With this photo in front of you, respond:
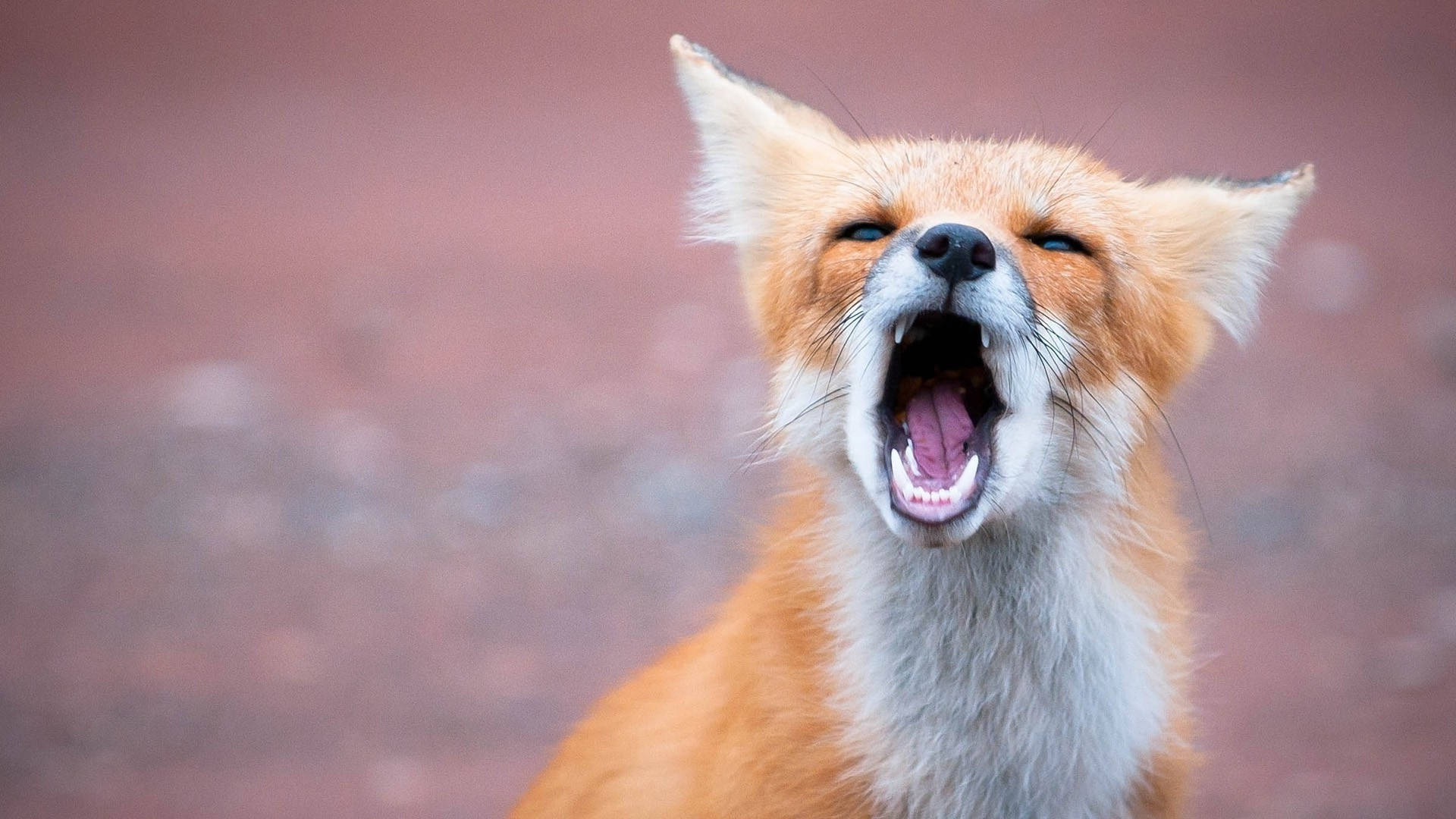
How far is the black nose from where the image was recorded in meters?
2.87

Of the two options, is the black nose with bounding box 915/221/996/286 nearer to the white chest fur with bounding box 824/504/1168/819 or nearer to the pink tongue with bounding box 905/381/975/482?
the pink tongue with bounding box 905/381/975/482

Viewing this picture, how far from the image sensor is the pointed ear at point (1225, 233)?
3.51m

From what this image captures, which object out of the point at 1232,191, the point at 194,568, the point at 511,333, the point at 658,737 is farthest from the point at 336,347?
the point at 1232,191

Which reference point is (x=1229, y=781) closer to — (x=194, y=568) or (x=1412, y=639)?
(x=1412, y=639)

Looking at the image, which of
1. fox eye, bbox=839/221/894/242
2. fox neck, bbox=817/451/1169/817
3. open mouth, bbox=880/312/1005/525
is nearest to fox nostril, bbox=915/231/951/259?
open mouth, bbox=880/312/1005/525

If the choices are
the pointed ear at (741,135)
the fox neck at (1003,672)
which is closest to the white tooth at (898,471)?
the fox neck at (1003,672)

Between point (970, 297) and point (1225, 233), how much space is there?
3.48ft

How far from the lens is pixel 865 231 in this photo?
3.31 metres

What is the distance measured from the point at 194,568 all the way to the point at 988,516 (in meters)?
5.48

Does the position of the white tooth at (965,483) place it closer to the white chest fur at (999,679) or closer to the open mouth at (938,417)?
the open mouth at (938,417)

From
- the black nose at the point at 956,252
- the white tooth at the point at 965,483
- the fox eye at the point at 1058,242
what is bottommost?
the white tooth at the point at 965,483

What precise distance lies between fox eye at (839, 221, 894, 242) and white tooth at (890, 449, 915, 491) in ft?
1.95

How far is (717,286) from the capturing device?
9.45 metres

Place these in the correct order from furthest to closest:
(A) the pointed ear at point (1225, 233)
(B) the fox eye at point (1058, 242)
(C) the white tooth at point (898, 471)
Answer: (A) the pointed ear at point (1225, 233) → (B) the fox eye at point (1058, 242) → (C) the white tooth at point (898, 471)
